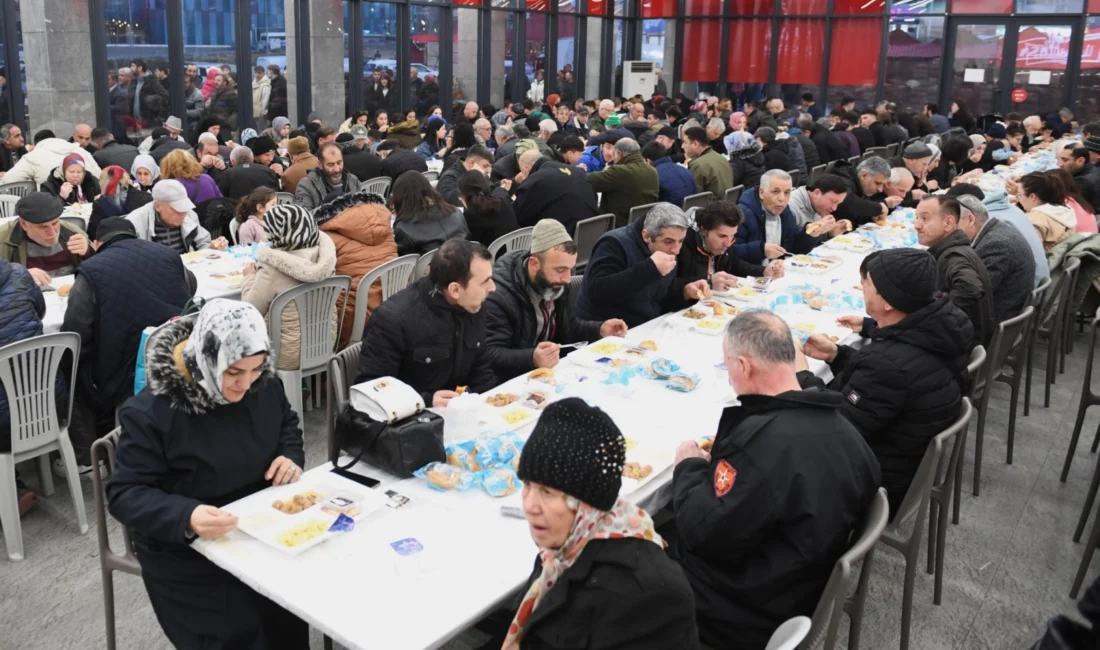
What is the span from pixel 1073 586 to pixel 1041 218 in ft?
11.2

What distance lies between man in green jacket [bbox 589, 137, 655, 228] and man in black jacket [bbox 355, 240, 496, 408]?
176 inches

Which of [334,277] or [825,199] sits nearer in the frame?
[334,277]

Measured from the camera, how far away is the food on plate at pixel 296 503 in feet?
8.82

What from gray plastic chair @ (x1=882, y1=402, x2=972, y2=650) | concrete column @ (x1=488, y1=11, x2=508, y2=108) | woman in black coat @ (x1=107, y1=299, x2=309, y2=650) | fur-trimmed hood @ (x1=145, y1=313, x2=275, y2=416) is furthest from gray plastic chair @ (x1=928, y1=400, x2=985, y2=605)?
concrete column @ (x1=488, y1=11, x2=508, y2=108)

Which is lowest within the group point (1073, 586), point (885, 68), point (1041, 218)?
point (1073, 586)

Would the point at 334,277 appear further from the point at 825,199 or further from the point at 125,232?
the point at 825,199

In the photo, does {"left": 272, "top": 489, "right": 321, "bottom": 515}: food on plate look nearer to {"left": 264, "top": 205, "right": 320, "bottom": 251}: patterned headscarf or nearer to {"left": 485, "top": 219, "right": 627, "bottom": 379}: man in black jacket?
{"left": 485, "top": 219, "right": 627, "bottom": 379}: man in black jacket

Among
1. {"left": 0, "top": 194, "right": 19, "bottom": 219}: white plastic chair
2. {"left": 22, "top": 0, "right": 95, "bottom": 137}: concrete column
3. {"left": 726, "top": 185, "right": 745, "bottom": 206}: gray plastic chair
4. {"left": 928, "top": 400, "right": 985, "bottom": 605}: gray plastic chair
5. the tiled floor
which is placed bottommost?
the tiled floor

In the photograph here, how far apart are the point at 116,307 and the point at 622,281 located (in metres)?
2.43

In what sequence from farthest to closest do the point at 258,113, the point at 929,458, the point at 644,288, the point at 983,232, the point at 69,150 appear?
the point at 258,113 < the point at 69,150 < the point at 983,232 < the point at 644,288 < the point at 929,458

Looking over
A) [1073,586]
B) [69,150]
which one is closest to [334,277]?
[1073,586]

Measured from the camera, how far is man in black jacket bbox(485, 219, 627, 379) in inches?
159

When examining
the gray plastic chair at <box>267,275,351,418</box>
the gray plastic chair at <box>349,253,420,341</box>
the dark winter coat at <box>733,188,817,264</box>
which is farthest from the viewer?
the dark winter coat at <box>733,188,817,264</box>

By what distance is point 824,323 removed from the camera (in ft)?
16.0
